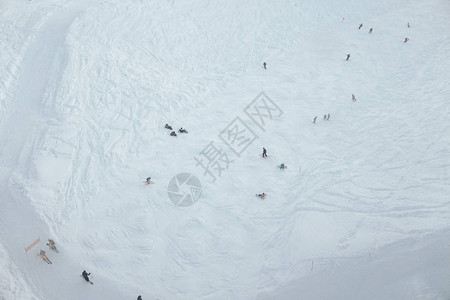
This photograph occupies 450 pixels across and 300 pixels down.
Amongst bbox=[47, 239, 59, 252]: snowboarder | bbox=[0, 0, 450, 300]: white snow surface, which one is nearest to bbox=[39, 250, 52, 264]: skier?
bbox=[0, 0, 450, 300]: white snow surface

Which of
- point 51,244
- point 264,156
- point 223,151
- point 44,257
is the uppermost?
point 223,151

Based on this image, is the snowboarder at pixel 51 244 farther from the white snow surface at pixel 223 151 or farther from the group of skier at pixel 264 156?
the group of skier at pixel 264 156

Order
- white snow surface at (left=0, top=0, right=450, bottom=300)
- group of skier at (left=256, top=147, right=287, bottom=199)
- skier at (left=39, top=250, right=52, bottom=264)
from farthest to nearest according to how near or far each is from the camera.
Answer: group of skier at (left=256, top=147, right=287, bottom=199), white snow surface at (left=0, top=0, right=450, bottom=300), skier at (left=39, top=250, right=52, bottom=264)

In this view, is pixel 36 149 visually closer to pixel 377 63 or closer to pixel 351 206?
pixel 351 206

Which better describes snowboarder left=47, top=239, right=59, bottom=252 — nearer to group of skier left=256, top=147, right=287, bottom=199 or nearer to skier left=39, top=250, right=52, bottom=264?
skier left=39, top=250, right=52, bottom=264

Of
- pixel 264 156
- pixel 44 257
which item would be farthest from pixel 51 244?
pixel 264 156

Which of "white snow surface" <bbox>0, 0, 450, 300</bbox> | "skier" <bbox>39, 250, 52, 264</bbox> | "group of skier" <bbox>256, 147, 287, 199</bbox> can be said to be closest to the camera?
"skier" <bbox>39, 250, 52, 264</bbox>

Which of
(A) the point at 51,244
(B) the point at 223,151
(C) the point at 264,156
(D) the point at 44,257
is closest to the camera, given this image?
(D) the point at 44,257

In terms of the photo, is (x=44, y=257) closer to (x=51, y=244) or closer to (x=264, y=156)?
(x=51, y=244)

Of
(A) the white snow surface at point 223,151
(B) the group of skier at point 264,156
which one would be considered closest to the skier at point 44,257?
(A) the white snow surface at point 223,151
